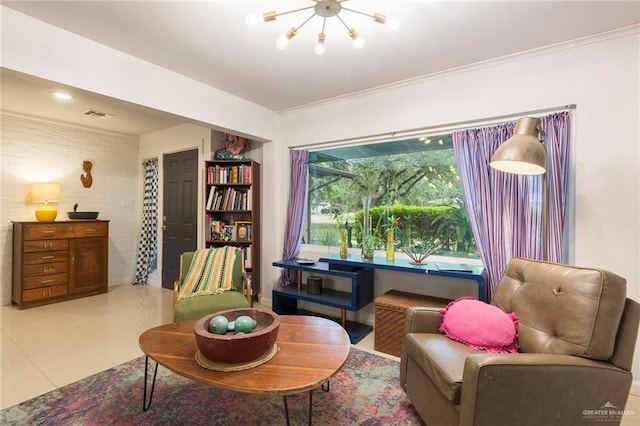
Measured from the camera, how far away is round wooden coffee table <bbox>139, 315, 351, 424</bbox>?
4.16 ft

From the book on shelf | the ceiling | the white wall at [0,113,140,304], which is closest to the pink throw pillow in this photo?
the ceiling

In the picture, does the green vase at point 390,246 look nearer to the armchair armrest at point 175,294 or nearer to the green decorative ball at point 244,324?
the green decorative ball at point 244,324

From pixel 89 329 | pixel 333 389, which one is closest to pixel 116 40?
pixel 89 329

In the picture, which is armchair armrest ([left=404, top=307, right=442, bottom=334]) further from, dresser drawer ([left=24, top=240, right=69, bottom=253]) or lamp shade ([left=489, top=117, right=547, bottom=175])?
dresser drawer ([left=24, top=240, right=69, bottom=253])

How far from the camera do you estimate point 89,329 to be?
2975 millimetres

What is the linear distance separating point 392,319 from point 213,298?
5.12 ft

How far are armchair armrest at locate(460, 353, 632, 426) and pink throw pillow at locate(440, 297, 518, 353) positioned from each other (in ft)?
1.22

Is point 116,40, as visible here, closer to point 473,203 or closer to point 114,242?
point 473,203

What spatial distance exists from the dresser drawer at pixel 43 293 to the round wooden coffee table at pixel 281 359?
3000 mm

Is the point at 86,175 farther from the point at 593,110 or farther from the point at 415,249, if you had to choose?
the point at 593,110

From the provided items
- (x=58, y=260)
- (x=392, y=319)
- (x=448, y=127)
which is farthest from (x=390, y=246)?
(x=58, y=260)

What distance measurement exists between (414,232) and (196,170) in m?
3.07

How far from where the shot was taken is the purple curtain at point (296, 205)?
11.4 feet

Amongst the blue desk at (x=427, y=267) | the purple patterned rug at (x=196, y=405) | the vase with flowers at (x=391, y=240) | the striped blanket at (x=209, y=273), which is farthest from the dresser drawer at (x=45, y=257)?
the vase with flowers at (x=391, y=240)
